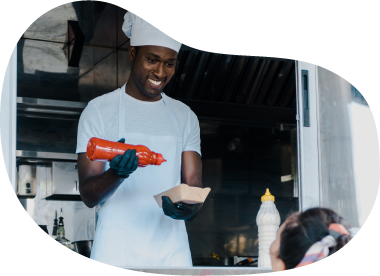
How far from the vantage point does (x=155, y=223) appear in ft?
6.50

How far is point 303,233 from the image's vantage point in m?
1.15

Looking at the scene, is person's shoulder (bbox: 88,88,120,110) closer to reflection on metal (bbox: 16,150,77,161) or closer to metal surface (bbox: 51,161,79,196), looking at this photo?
reflection on metal (bbox: 16,150,77,161)

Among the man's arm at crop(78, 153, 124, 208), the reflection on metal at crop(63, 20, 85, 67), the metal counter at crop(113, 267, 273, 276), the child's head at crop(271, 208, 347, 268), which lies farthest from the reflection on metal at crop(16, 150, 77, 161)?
the child's head at crop(271, 208, 347, 268)

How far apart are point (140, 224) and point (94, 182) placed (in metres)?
0.23

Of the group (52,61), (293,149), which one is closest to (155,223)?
(52,61)

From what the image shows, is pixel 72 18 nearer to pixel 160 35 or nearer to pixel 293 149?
pixel 160 35

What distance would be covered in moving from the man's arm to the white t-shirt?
0.06 m

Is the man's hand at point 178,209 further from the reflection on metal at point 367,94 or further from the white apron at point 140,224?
the reflection on metal at point 367,94

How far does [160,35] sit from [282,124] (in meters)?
2.21

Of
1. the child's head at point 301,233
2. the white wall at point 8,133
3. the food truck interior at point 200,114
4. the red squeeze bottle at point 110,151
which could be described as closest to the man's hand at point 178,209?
the red squeeze bottle at point 110,151

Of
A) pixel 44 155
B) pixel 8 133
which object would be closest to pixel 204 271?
pixel 8 133

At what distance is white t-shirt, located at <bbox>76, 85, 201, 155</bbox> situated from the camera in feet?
6.58

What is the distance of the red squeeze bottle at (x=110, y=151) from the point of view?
1.60m

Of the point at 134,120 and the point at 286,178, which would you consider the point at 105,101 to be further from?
the point at 286,178
